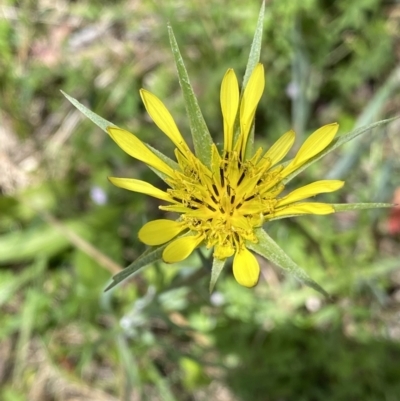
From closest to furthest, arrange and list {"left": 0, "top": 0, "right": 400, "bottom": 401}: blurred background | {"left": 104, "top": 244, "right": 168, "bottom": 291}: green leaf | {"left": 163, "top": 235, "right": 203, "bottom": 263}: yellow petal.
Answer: {"left": 104, "top": 244, "right": 168, "bottom": 291}: green leaf < {"left": 163, "top": 235, "right": 203, "bottom": 263}: yellow petal < {"left": 0, "top": 0, "right": 400, "bottom": 401}: blurred background

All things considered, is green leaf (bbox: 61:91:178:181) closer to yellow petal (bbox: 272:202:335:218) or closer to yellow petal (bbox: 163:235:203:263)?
yellow petal (bbox: 163:235:203:263)

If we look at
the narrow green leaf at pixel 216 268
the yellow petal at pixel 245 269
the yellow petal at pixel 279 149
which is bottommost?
the yellow petal at pixel 245 269

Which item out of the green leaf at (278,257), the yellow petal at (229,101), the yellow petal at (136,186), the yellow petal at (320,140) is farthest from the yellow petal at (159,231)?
the yellow petal at (320,140)

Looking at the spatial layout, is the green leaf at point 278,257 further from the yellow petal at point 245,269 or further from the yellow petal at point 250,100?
the yellow petal at point 250,100

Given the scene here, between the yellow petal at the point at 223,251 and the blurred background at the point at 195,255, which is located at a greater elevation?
the yellow petal at the point at 223,251

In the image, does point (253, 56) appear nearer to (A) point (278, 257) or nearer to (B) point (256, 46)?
(B) point (256, 46)

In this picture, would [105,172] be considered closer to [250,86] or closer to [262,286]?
[262,286]

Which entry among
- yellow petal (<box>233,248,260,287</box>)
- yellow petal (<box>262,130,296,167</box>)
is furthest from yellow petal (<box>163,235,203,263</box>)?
yellow petal (<box>262,130,296,167</box>)
